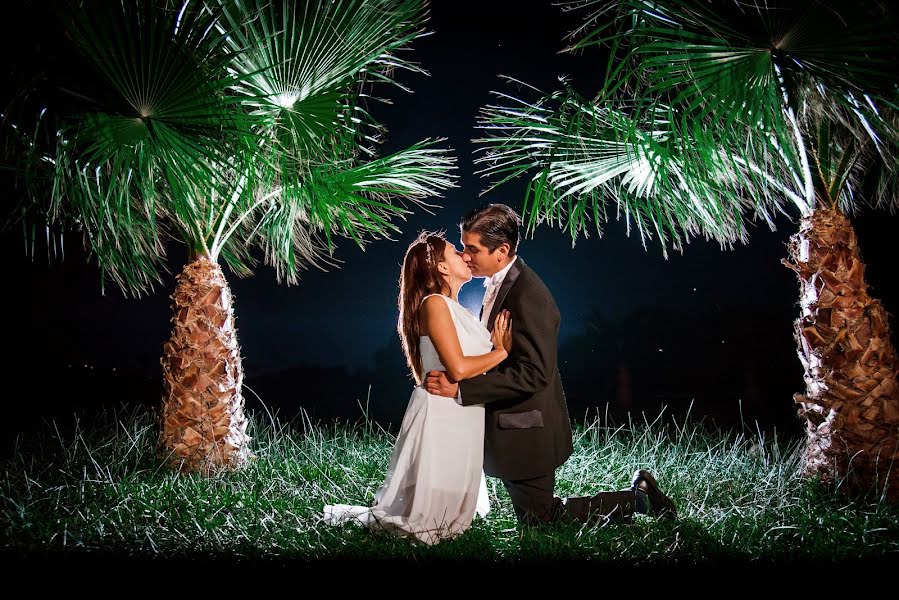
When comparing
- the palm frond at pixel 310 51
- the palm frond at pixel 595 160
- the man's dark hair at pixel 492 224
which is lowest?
the man's dark hair at pixel 492 224

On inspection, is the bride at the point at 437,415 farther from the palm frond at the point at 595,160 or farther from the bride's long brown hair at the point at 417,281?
the palm frond at the point at 595,160

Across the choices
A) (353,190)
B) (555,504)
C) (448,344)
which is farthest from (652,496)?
(353,190)

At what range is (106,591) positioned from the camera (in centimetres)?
312

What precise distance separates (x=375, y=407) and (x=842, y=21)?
910cm

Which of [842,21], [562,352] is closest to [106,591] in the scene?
[842,21]

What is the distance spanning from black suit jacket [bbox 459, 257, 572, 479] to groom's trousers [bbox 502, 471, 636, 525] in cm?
10

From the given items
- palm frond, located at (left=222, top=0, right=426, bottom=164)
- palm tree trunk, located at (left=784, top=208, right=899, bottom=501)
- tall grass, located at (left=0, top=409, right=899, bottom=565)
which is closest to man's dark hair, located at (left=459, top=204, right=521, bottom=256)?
palm frond, located at (left=222, top=0, right=426, bottom=164)

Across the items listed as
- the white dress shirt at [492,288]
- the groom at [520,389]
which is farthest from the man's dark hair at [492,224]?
the white dress shirt at [492,288]

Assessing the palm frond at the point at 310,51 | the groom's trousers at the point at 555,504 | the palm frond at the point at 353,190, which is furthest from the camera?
the palm frond at the point at 353,190

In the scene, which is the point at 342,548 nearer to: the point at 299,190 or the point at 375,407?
the point at 299,190

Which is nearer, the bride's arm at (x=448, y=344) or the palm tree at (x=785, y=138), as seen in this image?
the bride's arm at (x=448, y=344)

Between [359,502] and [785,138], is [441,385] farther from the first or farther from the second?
[785,138]

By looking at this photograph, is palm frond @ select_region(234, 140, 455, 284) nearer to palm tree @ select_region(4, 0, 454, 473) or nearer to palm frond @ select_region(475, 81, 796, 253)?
palm tree @ select_region(4, 0, 454, 473)

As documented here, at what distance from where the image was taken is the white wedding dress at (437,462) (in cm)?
339
